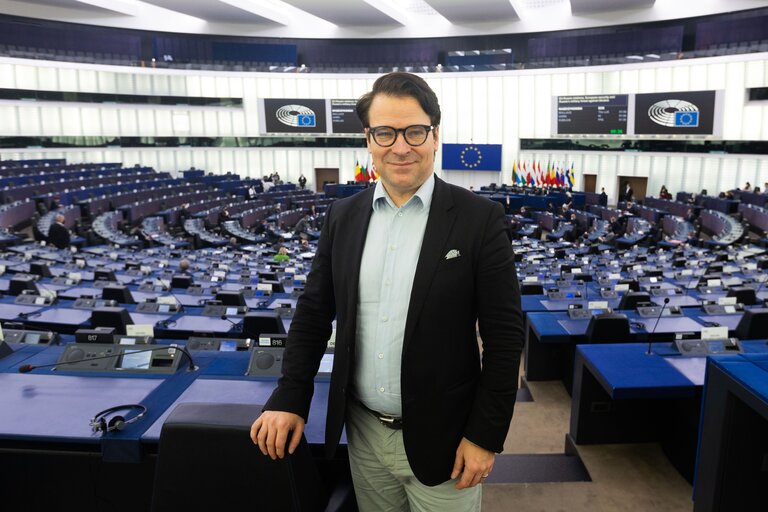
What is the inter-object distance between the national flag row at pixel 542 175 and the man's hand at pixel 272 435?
27.1 m

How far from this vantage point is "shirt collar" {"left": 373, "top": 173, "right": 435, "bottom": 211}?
5.45ft

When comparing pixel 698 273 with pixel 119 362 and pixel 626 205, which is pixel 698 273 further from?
pixel 626 205

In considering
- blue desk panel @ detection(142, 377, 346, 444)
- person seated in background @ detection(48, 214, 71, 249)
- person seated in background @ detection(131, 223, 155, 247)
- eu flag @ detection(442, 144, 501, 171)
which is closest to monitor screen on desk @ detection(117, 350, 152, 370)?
blue desk panel @ detection(142, 377, 346, 444)

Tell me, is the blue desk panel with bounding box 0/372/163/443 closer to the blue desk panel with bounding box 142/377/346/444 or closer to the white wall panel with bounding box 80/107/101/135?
the blue desk panel with bounding box 142/377/346/444

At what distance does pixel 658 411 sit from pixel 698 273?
18.3ft

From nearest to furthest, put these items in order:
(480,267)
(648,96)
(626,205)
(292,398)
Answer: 1. (480,267)
2. (292,398)
3. (626,205)
4. (648,96)

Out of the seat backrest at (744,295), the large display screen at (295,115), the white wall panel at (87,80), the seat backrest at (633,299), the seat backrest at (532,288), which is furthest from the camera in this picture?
the large display screen at (295,115)

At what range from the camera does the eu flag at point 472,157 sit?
28.5 meters

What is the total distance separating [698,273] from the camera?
27.9 ft

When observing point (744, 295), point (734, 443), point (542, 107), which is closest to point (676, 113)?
point (542, 107)

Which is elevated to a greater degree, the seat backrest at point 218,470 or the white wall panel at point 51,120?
the white wall panel at point 51,120

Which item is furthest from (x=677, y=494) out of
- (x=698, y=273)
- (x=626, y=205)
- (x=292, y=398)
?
(x=626, y=205)

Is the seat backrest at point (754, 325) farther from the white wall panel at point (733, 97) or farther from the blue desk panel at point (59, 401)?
the white wall panel at point (733, 97)

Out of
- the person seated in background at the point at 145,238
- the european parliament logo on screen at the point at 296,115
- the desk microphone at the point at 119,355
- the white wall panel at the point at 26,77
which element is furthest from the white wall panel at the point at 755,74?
the white wall panel at the point at 26,77
